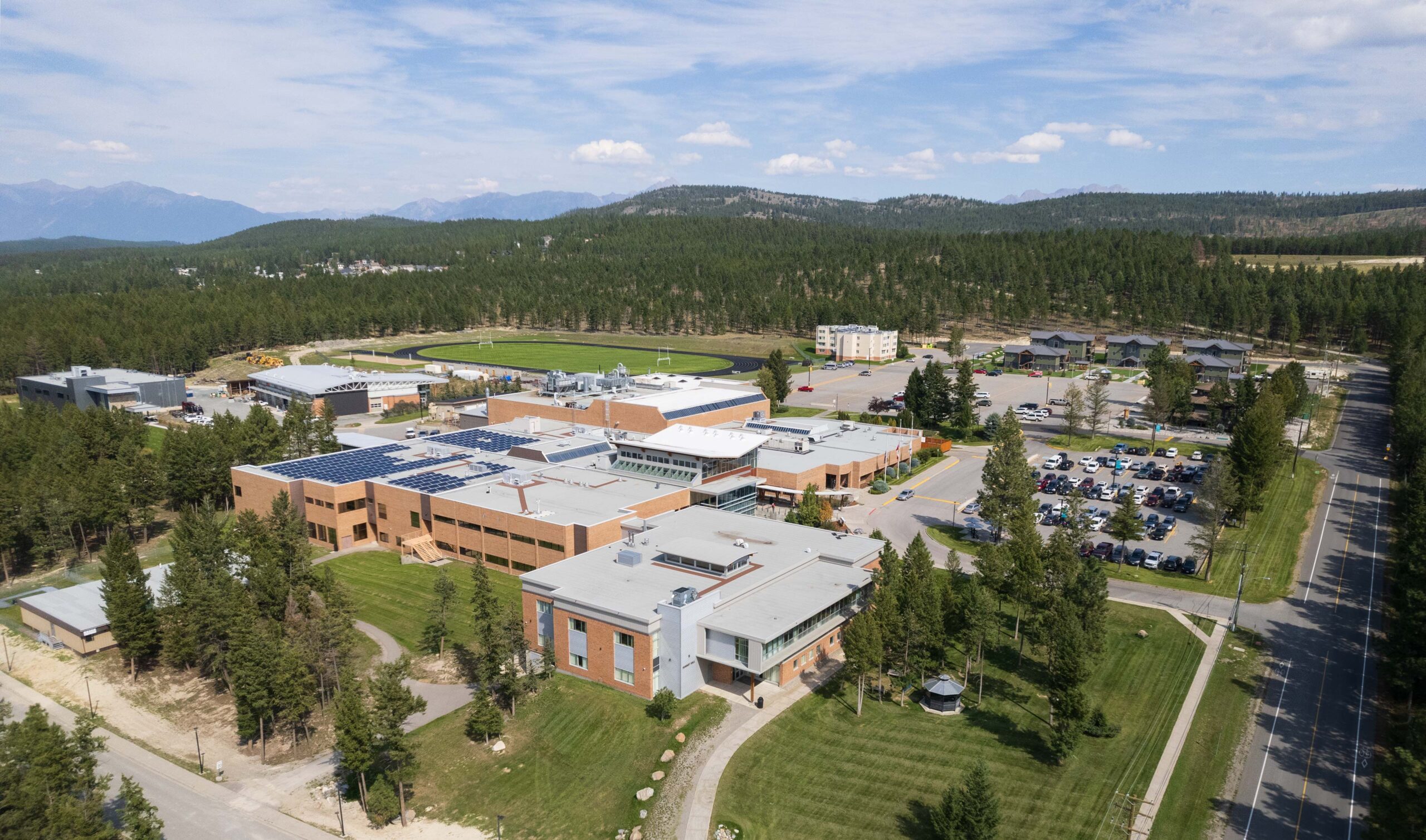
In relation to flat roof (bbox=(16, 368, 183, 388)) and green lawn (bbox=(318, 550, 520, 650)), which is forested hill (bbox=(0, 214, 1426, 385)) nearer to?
flat roof (bbox=(16, 368, 183, 388))

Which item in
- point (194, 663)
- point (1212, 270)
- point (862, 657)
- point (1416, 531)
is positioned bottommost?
point (194, 663)

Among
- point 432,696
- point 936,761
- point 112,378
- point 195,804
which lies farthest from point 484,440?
point 112,378

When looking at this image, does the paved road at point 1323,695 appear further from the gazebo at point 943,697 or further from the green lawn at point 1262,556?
the gazebo at point 943,697

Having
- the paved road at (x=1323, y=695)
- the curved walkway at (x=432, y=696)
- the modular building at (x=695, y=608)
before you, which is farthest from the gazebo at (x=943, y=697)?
the curved walkway at (x=432, y=696)

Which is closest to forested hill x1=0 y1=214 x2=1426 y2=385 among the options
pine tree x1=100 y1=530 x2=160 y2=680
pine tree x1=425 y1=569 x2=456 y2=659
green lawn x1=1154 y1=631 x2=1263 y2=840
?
green lawn x1=1154 y1=631 x2=1263 y2=840

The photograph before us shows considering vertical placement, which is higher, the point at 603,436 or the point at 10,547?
the point at 603,436

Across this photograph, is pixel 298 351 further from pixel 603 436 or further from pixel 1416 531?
pixel 1416 531

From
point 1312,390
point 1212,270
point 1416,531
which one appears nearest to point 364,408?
point 1416,531
